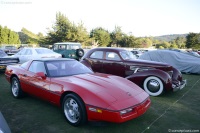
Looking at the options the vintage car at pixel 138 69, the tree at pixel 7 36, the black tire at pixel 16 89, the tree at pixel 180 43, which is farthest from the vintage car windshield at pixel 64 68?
the tree at pixel 180 43

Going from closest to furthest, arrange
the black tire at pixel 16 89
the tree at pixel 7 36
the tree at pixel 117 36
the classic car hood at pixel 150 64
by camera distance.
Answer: the black tire at pixel 16 89
the classic car hood at pixel 150 64
the tree at pixel 7 36
the tree at pixel 117 36

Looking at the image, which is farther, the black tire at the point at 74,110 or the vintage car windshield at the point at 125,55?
the vintage car windshield at the point at 125,55

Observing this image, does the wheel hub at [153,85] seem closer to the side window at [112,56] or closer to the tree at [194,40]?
the side window at [112,56]

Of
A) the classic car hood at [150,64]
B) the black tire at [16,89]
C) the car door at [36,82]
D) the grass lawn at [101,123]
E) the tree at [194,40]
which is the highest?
the tree at [194,40]

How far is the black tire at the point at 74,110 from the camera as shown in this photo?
3.20 meters

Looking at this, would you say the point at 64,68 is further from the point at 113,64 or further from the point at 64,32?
the point at 64,32

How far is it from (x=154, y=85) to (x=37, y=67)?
11.8ft

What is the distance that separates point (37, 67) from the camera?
4523mm

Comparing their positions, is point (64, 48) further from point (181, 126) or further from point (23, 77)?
point (181, 126)

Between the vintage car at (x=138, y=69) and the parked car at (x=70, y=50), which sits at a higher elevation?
the parked car at (x=70, y=50)

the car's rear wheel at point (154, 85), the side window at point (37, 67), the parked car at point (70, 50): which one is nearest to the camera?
the side window at point (37, 67)

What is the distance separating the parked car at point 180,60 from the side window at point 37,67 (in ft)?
28.5

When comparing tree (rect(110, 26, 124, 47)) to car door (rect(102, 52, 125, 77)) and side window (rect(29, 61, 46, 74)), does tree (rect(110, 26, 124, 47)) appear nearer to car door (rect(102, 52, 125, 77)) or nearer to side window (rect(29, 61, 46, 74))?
car door (rect(102, 52, 125, 77))

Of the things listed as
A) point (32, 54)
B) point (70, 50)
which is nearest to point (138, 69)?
point (32, 54)
